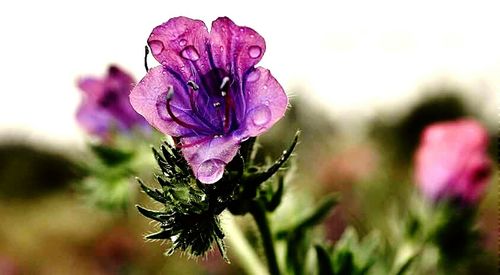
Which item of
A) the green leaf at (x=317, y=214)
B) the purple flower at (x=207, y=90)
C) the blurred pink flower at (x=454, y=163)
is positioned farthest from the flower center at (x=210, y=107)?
the blurred pink flower at (x=454, y=163)

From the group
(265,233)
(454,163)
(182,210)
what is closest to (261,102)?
(182,210)

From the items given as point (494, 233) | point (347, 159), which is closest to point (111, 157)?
point (494, 233)

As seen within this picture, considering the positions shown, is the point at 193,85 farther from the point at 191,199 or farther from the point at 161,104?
the point at 191,199

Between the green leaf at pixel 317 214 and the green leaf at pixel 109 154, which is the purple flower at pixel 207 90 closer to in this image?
the green leaf at pixel 317 214

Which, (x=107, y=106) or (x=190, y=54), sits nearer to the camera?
(x=190, y=54)

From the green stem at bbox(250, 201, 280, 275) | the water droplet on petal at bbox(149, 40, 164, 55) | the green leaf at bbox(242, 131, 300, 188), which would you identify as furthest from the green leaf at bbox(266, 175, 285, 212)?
the water droplet on petal at bbox(149, 40, 164, 55)

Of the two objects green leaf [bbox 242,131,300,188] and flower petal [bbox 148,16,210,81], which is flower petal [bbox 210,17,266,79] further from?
green leaf [bbox 242,131,300,188]
